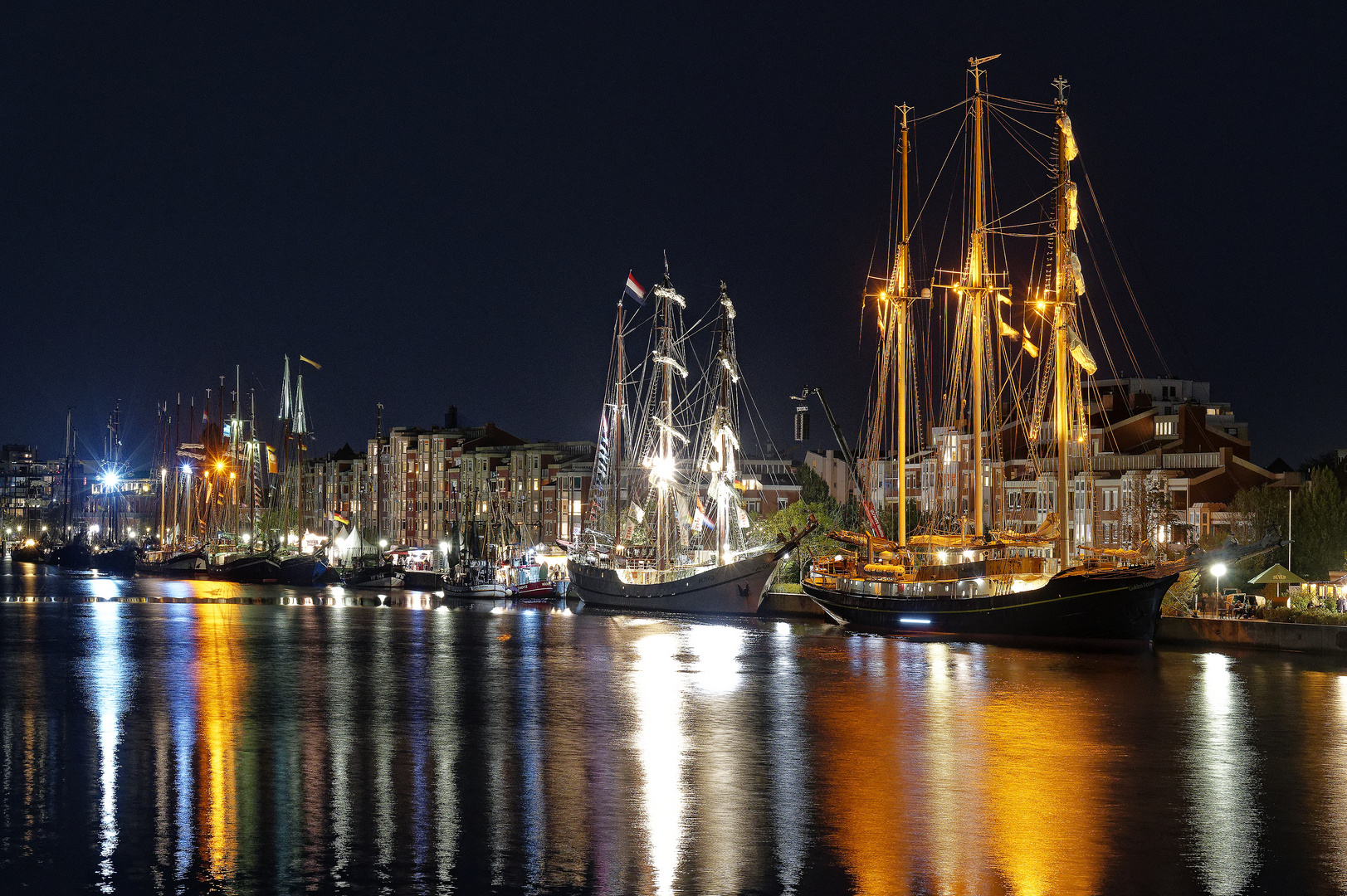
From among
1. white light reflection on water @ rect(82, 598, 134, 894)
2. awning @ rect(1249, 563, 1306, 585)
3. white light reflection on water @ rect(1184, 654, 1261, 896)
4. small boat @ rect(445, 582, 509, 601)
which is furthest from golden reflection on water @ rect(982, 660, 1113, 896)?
small boat @ rect(445, 582, 509, 601)

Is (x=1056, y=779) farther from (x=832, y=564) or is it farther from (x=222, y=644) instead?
(x=832, y=564)

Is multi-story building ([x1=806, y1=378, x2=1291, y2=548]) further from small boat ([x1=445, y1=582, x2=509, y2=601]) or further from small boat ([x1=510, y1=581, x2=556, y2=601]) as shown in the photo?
small boat ([x1=445, y1=582, x2=509, y2=601])

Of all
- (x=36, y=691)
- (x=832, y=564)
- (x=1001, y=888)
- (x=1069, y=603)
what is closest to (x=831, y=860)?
(x=1001, y=888)

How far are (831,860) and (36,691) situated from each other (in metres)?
30.6

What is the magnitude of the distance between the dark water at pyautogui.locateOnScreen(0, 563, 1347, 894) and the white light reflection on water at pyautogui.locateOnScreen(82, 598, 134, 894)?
0.36 feet

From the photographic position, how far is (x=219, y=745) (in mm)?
32062

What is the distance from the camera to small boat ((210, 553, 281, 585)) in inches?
5994

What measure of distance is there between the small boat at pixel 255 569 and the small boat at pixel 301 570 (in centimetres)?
118

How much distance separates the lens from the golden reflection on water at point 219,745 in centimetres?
2133

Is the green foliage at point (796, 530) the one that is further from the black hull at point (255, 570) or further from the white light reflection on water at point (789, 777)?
the black hull at point (255, 570)

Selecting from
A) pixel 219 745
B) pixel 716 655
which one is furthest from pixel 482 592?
pixel 219 745

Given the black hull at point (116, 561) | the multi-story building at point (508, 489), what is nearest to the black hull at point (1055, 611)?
the multi-story building at point (508, 489)

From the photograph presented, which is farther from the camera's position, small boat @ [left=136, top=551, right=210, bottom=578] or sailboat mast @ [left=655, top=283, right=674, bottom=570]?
small boat @ [left=136, top=551, right=210, bottom=578]

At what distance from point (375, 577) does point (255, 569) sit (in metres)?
14.0
